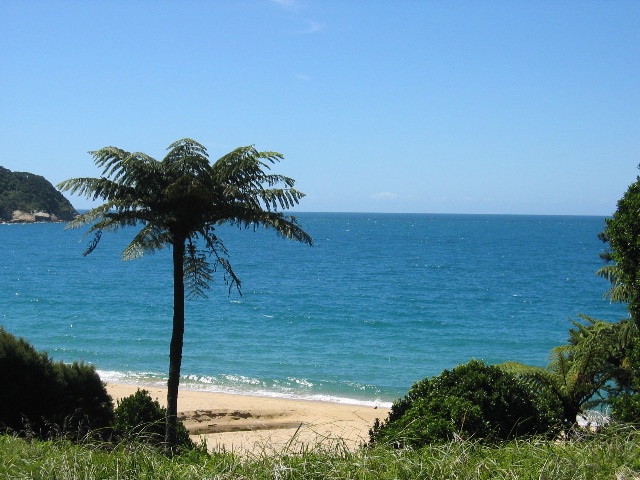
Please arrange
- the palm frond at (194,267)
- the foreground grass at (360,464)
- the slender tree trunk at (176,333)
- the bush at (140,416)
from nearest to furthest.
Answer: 1. the foreground grass at (360,464)
2. the bush at (140,416)
3. the slender tree trunk at (176,333)
4. the palm frond at (194,267)

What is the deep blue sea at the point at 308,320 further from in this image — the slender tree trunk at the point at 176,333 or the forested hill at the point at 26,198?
the forested hill at the point at 26,198

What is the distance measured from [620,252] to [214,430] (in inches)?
460

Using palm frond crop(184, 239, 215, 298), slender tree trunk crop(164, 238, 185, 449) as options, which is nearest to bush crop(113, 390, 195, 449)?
slender tree trunk crop(164, 238, 185, 449)

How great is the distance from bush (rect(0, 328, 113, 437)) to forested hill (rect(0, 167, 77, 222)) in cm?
14738

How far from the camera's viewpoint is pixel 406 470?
4383 mm

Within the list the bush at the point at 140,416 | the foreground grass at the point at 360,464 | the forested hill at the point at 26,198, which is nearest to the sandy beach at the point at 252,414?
the bush at the point at 140,416

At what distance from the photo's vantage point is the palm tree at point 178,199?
423 inches

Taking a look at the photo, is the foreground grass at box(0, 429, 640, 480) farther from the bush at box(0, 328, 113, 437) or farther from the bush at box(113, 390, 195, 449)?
the bush at box(113, 390, 195, 449)

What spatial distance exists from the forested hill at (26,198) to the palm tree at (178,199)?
5780 inches

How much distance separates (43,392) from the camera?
32.0 feet

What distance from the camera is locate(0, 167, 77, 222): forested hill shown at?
146750 millimetres

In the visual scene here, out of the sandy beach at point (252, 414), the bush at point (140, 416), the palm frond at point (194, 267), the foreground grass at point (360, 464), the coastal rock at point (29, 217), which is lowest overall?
the sandy beach at point (252, 414)

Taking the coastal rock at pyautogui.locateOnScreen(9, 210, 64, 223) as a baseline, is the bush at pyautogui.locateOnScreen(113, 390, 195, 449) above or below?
below

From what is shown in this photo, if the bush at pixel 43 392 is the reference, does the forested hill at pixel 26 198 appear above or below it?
above
